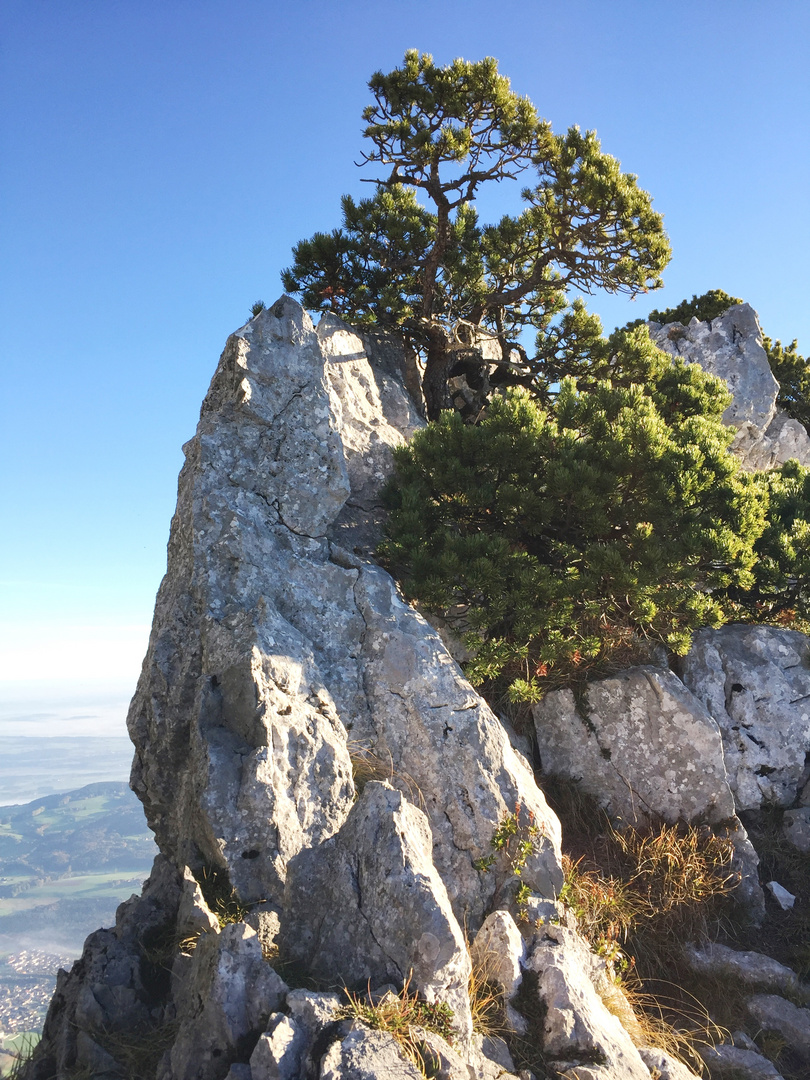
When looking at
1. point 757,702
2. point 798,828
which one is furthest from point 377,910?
point 757,702

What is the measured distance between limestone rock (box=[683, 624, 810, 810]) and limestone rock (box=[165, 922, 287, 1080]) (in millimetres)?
7450

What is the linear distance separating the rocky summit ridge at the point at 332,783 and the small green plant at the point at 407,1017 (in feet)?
0.16

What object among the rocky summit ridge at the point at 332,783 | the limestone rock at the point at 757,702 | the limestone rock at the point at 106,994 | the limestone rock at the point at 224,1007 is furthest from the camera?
the limestone rock at the point at 757,702

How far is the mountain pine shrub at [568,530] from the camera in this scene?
9.32 m

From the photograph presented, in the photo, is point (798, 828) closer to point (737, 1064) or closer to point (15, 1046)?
point (737, 1064)

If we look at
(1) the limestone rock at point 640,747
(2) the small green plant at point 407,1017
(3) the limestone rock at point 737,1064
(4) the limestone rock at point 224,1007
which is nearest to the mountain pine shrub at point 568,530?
(1) the limestone rock at point 640,747

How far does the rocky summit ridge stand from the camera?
16.6 feet

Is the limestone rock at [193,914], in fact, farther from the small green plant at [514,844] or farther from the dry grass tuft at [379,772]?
the small green plant at [514,844]

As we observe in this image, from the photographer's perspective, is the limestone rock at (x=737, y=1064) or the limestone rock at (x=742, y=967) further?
the limestone rock at (x=742, y=967)

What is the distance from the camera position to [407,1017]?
4809mm

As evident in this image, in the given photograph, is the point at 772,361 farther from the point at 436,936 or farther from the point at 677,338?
the point at 436,936

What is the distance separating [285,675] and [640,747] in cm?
497

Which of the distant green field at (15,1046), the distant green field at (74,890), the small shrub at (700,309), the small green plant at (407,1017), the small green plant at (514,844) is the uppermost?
the small shrub at (700,309)

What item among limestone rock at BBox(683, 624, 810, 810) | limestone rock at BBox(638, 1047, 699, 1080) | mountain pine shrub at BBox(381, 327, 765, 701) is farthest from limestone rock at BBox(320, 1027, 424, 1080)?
limestone rock at BBox(683, 624, 810, 810)
